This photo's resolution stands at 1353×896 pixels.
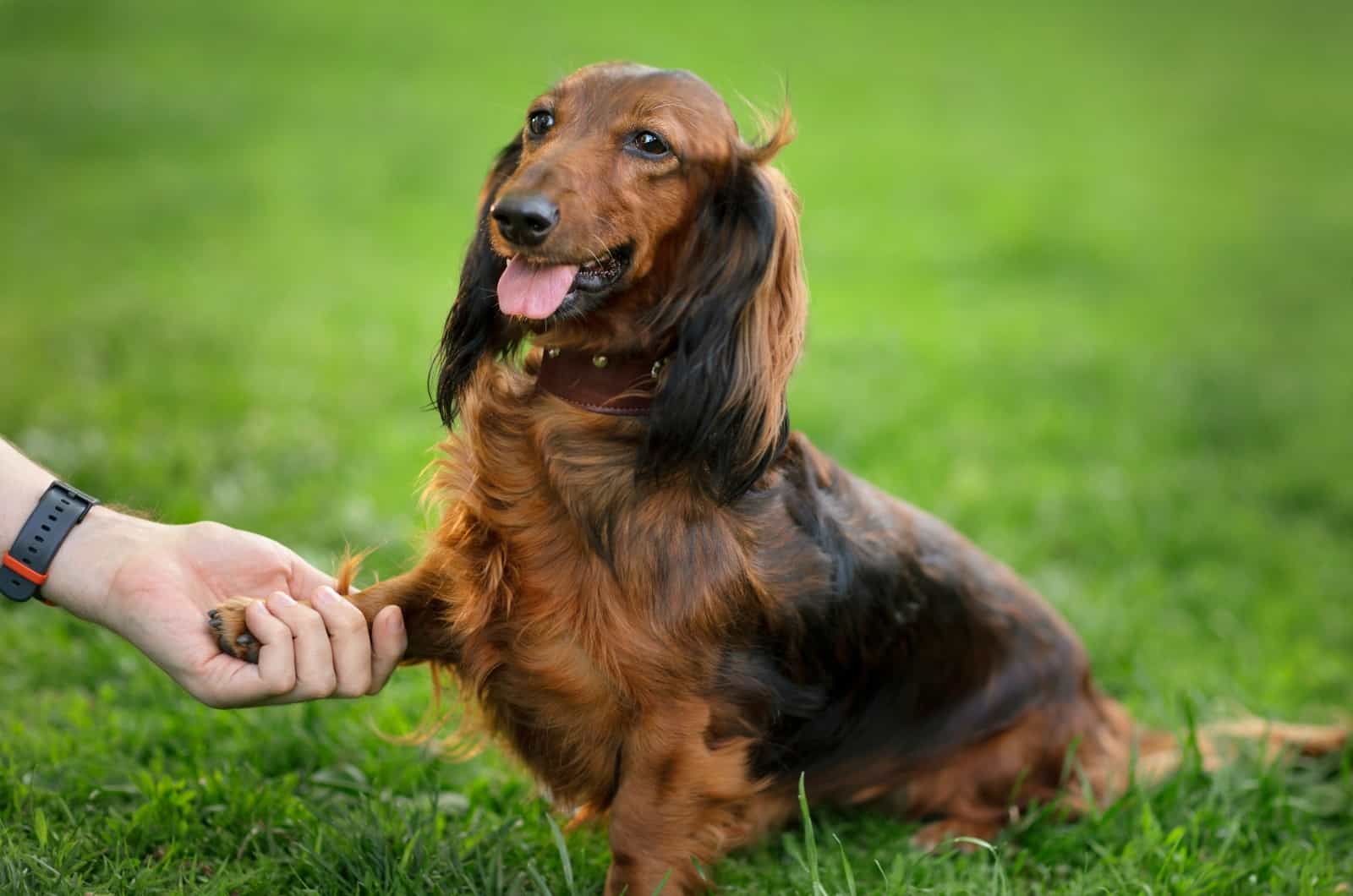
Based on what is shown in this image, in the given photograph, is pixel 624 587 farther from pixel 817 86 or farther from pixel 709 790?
pixel 817 86

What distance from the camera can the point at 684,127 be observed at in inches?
110

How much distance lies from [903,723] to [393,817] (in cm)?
129

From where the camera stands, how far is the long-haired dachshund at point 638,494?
9.01ft

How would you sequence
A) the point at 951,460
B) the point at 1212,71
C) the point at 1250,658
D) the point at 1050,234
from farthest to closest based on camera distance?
1. the point at 1212,71
2. the point at 1050,234
3. the point at 951,460
4. the point at 1250,658

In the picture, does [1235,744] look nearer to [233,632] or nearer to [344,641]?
[344,641]

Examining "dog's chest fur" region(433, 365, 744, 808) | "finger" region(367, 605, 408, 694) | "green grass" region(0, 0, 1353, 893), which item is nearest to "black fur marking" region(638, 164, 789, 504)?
"dog's chest fur" region(433, 365, 744, 808)

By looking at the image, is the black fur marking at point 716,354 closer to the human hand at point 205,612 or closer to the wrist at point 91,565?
the human hand at point 205,612

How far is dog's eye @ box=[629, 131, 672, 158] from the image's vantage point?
2.78 meters

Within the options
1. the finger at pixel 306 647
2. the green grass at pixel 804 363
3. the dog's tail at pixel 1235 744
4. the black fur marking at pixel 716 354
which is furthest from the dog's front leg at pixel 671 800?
the dog's tail at pixel 1235 744

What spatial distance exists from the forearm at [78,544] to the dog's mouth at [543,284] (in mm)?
940

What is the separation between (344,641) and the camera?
9.29ft

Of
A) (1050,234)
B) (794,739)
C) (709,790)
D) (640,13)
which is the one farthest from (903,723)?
(640,13)

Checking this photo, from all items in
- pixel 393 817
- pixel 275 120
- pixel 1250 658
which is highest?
pixel 275 120

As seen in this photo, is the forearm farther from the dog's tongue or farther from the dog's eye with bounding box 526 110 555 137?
the dog's eye with bounding box 526 110 555 137
